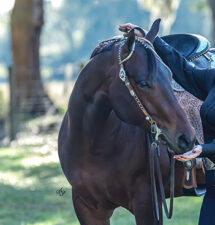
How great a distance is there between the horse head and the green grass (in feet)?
10.4

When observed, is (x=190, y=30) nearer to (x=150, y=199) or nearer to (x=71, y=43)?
(x=71, y=43)

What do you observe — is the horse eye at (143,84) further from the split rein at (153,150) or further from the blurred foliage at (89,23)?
the blurred foliage at (89,23)

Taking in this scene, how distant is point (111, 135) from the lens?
399 cm

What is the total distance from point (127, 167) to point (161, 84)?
78cm

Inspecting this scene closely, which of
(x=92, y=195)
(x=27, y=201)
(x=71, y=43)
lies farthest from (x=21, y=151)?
(x=71, y=43)

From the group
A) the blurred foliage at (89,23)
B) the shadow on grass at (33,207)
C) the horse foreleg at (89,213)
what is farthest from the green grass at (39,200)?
the blurred foliage at (89,23)

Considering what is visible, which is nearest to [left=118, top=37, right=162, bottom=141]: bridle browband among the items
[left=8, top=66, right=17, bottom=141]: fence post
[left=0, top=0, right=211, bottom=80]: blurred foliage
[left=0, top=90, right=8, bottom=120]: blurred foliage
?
[left=8, top=66, right=17, bottom=141]: fence post

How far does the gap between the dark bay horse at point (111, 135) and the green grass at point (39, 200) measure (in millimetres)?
2542

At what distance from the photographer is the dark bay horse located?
3531 mm

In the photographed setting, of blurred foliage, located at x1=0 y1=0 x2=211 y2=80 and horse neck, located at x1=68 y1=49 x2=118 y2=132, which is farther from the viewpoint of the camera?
blurred foliage, located at x1=0 y1=0 x2=211 y2=80

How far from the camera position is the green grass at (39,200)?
6789 mm

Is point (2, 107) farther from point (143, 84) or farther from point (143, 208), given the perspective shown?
point (143, 84)

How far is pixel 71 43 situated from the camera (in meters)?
76.2

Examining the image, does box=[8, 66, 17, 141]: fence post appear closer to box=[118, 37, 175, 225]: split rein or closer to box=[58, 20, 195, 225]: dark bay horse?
box=[58, 20, 195, 225]: dark bay horse
